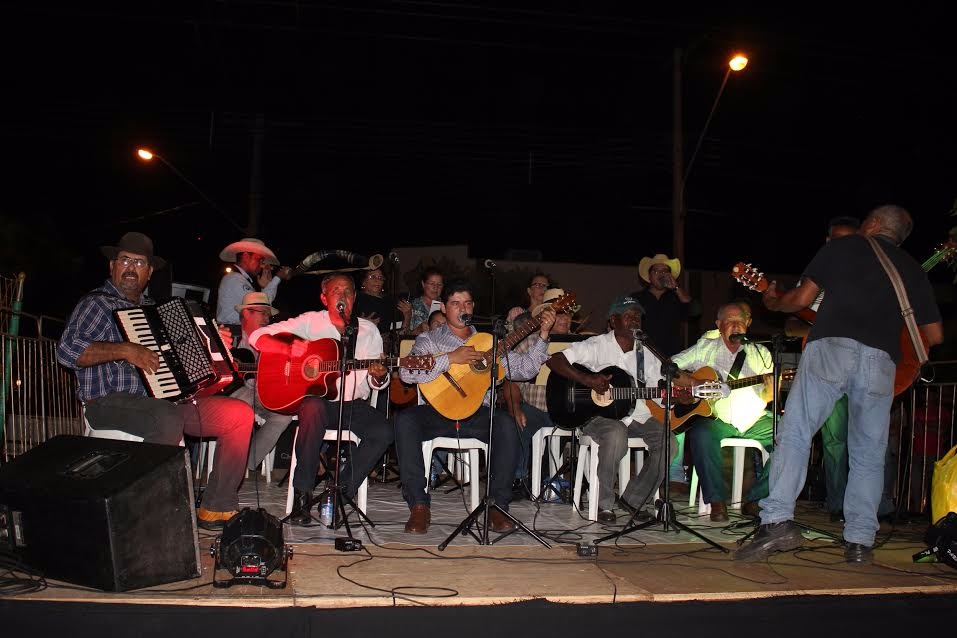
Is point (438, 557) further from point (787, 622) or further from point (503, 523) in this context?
point (787, 622)

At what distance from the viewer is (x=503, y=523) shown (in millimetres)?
5246

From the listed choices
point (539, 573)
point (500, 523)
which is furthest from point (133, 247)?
point (539, 573)

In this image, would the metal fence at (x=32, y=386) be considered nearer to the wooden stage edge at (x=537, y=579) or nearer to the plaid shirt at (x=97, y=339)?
the plaid shirt at (x=97, y=339)

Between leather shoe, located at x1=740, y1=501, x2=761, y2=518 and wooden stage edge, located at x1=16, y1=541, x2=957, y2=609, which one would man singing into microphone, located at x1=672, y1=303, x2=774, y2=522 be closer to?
leather shoe, located at x1=740, y1=501, x2=761, y2=518

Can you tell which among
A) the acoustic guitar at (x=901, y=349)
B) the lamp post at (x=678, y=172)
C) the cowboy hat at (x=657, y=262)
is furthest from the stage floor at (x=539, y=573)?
the lamp post at (x=678, y=172)

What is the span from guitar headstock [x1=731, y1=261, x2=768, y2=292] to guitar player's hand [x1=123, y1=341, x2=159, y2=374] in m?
3.51

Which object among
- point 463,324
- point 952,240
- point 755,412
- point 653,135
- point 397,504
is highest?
point 653,135

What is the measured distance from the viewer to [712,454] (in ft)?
19.6

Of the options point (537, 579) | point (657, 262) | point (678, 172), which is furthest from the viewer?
point (678, 172)

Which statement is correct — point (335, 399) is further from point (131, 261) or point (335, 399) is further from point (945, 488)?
point (945, 488)

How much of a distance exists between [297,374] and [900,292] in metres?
3.92

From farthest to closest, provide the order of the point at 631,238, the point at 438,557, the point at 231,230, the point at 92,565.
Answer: the point at 631,238
the point at 231,230
the point at 438,557
the point at 92,565

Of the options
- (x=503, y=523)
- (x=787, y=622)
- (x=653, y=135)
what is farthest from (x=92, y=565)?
(x=653, y=135)

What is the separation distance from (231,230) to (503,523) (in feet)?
55.8
